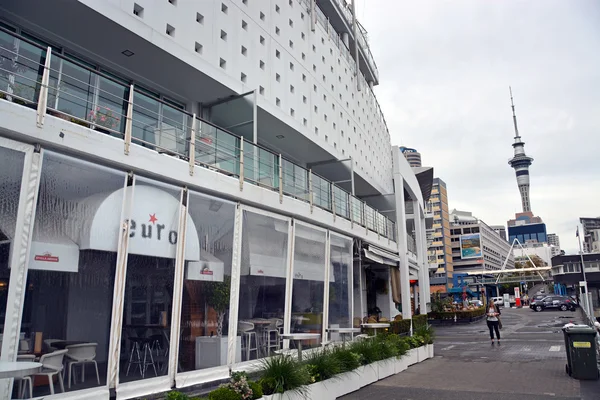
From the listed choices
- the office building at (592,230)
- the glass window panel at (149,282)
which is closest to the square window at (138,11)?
the glass window panel at (149,282)

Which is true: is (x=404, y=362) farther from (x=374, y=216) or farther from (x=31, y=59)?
(x=31, y=59)

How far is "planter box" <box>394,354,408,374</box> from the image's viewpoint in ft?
37.4

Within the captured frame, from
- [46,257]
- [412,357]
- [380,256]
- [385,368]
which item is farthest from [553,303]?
[46,257]

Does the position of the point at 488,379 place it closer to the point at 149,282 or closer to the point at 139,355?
the point at 139,355

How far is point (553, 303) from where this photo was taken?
4356cm

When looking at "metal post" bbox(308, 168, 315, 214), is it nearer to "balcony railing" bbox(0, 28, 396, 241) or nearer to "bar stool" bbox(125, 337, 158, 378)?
"balcony railing" bbox(0, 28, 396, 241)

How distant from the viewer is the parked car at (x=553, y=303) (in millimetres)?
42656

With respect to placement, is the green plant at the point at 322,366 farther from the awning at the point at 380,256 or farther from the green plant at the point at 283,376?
the awning at the point at 380,256

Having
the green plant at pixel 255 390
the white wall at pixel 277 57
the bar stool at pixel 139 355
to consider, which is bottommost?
the green plant at pixel 255 390

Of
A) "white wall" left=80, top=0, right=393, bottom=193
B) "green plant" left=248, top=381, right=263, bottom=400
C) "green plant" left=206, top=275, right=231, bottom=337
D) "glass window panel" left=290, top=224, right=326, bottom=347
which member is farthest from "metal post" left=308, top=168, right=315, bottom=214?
"green plant" left=248, top=381, right=263, bottom=400

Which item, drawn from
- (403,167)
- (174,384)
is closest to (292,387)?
(174,384)

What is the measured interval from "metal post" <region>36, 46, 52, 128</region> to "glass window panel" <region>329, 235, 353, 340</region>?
30.5 ft

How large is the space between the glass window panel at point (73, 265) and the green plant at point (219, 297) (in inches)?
A: 87.0

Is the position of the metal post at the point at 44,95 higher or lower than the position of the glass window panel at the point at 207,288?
higher
